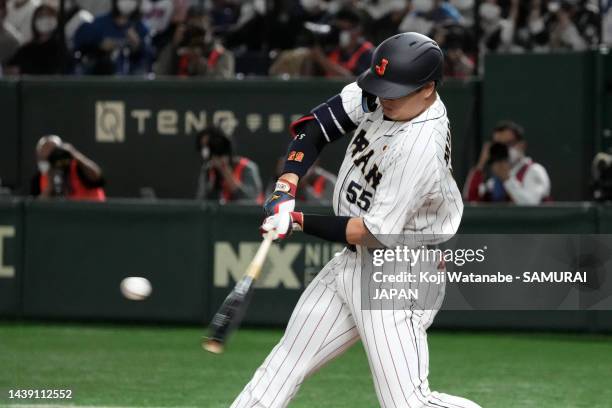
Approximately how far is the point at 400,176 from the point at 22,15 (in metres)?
9.18

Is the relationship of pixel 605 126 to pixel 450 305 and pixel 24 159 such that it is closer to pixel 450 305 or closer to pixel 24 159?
pixel 450 305

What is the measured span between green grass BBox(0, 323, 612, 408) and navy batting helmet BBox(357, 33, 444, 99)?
117 inches

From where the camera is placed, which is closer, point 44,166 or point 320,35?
point 44,166

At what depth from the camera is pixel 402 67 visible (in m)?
4.55

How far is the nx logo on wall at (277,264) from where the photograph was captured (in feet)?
33.2

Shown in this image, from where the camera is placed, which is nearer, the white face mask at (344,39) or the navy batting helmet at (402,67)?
the navy batting helmet at (402,67)

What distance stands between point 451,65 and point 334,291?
740cm

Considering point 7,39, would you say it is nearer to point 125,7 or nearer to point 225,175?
point 125,7

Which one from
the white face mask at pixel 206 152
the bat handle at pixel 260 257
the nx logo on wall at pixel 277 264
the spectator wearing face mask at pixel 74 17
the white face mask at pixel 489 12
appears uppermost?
the white face mask at pixel 489 12

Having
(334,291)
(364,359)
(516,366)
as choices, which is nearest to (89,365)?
(364,359)

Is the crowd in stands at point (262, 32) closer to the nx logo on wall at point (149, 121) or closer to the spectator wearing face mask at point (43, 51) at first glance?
the spectator wearing face mask at point (43, 51)

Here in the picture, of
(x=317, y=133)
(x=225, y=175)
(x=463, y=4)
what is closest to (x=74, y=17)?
(x=225, y=175)

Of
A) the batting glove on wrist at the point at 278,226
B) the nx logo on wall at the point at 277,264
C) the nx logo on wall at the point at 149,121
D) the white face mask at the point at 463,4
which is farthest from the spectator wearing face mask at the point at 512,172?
the batting glove on wrist at the point at 278,226

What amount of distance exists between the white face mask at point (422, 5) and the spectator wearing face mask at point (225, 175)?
92.4 inches
